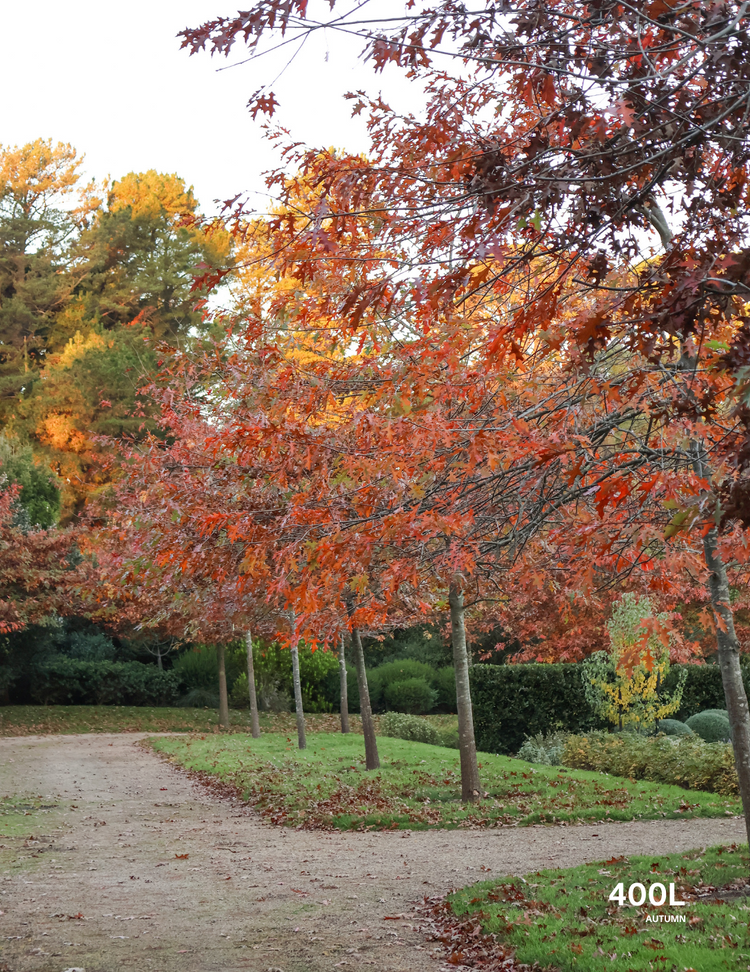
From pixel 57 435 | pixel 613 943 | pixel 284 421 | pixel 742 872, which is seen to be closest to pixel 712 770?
pixel 742 872

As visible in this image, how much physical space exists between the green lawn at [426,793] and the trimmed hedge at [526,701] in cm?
105

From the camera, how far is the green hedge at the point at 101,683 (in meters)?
26.1

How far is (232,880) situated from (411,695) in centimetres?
1772

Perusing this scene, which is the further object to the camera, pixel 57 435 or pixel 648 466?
pixel 57 435

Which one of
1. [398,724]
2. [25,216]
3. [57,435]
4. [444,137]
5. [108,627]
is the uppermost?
[25,216]

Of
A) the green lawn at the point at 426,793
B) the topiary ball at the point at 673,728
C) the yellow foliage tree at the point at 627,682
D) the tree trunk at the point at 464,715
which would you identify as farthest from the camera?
the topiary ball at the point at 673,728

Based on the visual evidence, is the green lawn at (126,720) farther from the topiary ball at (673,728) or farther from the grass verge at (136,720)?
the topiary ball at (673,728)

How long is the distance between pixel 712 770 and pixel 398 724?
8.54 metres

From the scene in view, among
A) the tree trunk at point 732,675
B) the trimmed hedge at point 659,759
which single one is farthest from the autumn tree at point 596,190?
the trimmed hedge at point 659,759

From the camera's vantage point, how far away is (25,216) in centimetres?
3588

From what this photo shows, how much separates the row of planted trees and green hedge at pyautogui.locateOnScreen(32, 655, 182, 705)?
20.7m

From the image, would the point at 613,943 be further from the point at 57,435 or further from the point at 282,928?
the point at 57,435

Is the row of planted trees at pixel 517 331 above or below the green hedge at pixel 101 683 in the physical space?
above

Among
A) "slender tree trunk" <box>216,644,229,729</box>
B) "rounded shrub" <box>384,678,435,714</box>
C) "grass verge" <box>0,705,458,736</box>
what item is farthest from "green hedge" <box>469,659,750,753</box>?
"slender tree trunk" <box>216,644,229,729</box>
